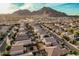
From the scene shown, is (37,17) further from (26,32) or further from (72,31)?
(72,31)

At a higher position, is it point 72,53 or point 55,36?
point 55,36

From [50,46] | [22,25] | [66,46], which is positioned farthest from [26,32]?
[66,46]

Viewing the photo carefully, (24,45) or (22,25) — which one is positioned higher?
(22,25)

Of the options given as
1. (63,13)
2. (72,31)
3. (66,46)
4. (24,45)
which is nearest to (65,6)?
(63,13)

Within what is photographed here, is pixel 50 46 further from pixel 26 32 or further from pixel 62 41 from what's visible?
pixel 26 32

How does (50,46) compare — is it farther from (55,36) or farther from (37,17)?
(37,17)

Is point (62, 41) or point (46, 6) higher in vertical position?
point (46, 6)

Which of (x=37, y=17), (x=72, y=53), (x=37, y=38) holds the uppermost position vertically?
(x=37, y=17)

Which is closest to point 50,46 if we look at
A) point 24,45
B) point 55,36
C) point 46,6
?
point 55,36
